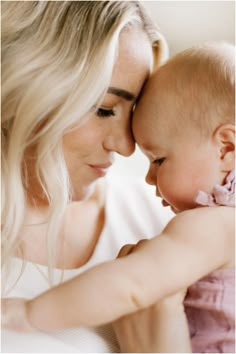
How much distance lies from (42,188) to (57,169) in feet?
0.31

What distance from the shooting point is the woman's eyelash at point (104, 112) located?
122cm

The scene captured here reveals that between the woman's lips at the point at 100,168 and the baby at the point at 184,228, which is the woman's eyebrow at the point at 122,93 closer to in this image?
the baby at the point at 184,228

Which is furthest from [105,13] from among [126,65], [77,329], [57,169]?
[77,329]

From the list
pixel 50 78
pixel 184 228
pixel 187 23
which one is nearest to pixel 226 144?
pixel 184 228

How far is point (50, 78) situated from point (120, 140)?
21cm

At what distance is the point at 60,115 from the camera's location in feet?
3.86

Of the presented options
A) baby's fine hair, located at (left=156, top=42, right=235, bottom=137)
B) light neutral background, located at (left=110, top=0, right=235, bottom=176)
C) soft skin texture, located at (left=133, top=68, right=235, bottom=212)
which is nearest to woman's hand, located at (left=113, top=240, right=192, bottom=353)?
soft skin texture, located at (left=133, top=68, right=235, bottom=212)

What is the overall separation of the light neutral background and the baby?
822 millimetres

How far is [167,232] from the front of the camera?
972mm

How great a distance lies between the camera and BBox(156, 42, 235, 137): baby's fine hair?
1038 millimetres

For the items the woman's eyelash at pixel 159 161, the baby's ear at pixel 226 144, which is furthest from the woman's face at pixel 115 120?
the baby's ear at pixel 226 144

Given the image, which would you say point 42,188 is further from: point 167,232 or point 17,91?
point 167,232

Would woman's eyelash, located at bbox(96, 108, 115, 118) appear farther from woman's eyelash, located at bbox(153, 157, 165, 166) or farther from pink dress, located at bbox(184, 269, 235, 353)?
pink dress, located at bbox(184, 269, 235, 353)

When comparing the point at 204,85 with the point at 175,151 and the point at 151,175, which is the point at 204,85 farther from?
the point at 151,175
